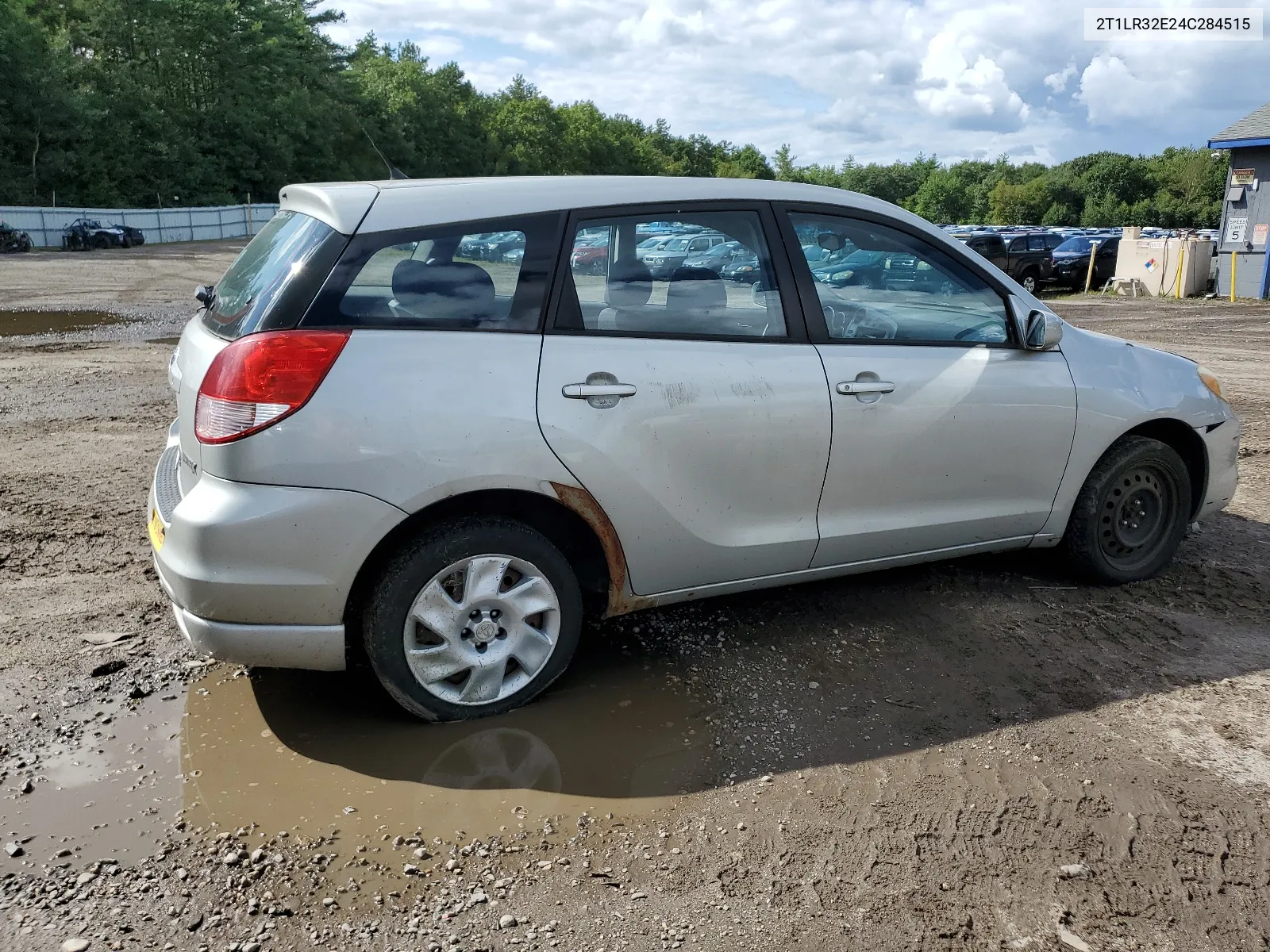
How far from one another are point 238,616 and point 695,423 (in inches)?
61.9

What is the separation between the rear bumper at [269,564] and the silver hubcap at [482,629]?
0.82ft

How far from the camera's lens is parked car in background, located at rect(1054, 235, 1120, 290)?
85.0 ft

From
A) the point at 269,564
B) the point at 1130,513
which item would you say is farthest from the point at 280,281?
the point at 1130,513

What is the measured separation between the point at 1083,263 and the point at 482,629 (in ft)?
85.3

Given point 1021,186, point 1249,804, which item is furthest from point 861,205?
point 1021,186

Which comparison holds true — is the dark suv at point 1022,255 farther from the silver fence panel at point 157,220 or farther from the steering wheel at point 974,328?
the silver fence panel at point 157,220

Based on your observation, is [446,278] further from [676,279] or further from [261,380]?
[676,279]

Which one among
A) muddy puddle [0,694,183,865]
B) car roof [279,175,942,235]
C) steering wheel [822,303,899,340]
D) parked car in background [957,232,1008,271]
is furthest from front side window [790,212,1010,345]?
parked car in background [957,232,1008,271]

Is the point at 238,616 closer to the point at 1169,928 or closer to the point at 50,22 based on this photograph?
the point at 1169,928

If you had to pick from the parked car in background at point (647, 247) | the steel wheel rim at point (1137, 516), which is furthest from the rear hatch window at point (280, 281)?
the steel wheel rim at point (1137, 516)

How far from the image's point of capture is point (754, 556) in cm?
379

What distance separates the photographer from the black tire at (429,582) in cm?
319

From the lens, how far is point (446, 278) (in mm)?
3297

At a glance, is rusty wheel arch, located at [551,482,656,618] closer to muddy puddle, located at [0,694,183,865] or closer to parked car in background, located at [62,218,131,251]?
muddy puddle, located at [0,694,183,865]
